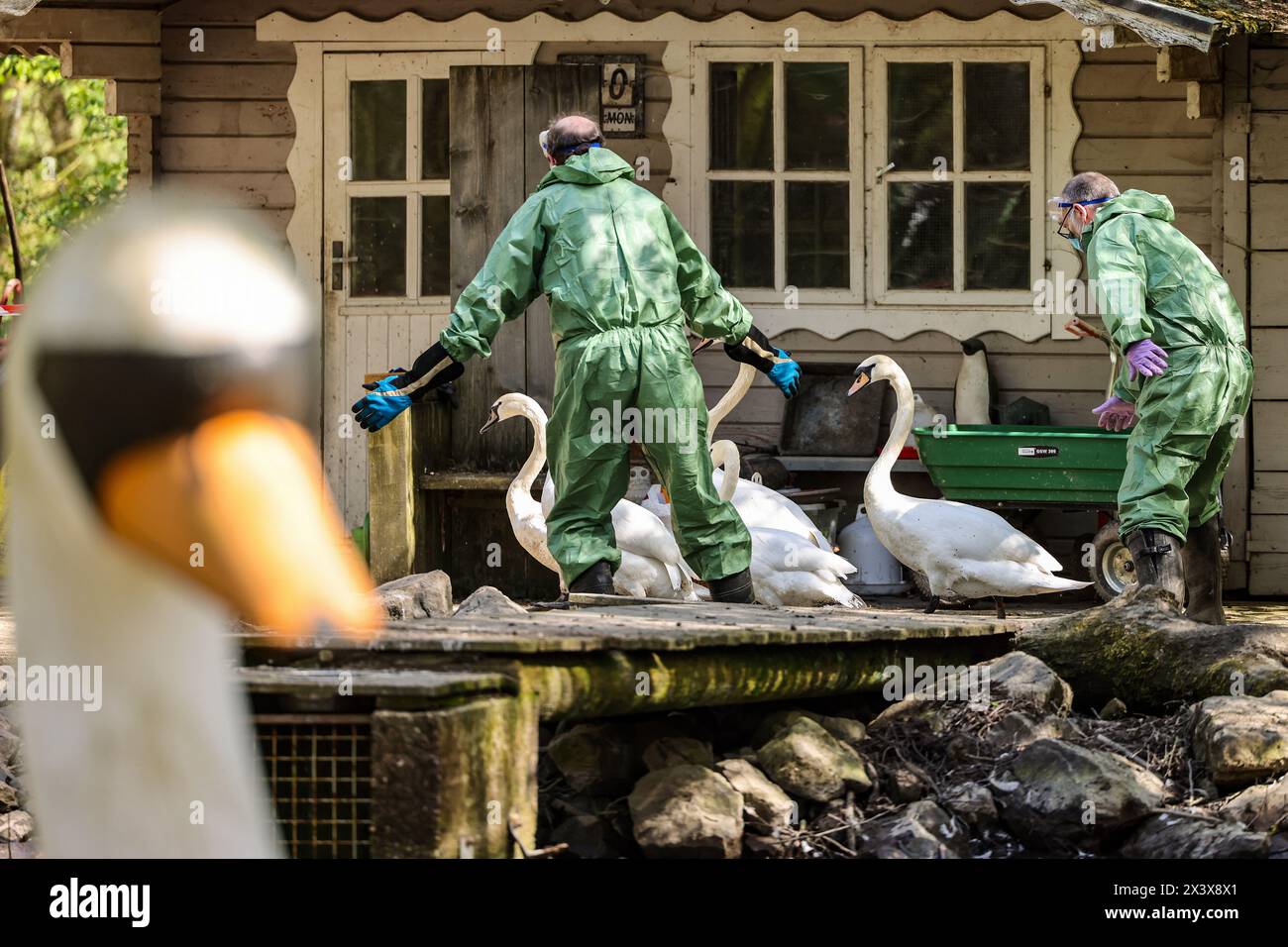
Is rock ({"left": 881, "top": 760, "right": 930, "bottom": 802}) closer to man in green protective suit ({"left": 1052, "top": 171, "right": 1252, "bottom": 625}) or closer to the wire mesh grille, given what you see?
the wire mesh grille

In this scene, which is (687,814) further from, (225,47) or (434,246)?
(225,47)

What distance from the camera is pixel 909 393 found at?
9.15 m

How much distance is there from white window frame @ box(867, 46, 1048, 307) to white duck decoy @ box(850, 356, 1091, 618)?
6.04 ft

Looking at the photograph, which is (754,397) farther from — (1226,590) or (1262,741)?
(1262,741)

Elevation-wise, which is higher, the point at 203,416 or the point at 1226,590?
the point at 203,416

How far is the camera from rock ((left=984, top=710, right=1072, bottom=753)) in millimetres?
5344

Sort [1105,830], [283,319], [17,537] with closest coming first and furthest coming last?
[283,319]
[17,537]
[1105,830]

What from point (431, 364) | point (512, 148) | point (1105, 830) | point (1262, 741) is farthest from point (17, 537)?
point (512, 148)

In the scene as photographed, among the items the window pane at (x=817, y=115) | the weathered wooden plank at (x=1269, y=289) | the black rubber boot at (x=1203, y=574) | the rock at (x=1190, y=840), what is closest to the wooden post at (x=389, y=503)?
the window pane at (x=817, y=115)

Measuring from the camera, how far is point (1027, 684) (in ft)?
18.7

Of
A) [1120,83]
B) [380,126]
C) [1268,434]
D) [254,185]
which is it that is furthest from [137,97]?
[1268,434]

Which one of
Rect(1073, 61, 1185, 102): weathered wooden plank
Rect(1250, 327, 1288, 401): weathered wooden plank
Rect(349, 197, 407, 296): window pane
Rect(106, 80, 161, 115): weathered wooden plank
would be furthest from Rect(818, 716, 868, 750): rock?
Rect(106, 80, 161, 115): weathered wooden plank

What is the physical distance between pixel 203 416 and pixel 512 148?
8.78m
